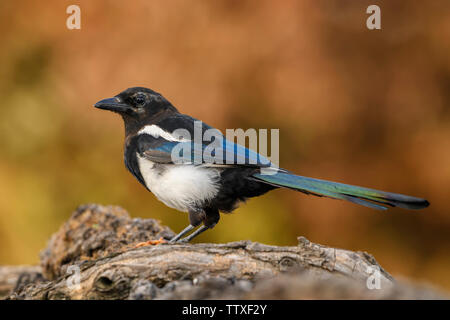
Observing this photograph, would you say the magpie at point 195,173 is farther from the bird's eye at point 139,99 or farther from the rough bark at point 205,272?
the rough bark at point 205,272

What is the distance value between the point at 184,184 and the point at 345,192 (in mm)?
940

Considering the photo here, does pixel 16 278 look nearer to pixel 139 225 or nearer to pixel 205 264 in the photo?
pixel 139 225

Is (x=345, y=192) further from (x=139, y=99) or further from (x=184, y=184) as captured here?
(x=139, y=99)

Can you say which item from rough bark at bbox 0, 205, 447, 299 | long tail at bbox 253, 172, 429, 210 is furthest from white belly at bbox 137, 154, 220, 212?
rough bark at bbox 0, 205, 447, 299

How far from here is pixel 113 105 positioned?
3.41 meters

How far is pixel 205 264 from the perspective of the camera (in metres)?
2.43

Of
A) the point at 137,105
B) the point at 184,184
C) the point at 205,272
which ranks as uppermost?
the point at 137,105

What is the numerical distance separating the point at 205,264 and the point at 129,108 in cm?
140

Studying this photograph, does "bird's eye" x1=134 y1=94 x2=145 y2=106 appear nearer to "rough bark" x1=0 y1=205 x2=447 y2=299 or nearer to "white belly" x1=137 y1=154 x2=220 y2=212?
"white belly" x1=137 y1=154 x2=220 y2=212

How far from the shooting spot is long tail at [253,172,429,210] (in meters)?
2.28

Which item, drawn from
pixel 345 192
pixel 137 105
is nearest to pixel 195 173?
pixel 137 105

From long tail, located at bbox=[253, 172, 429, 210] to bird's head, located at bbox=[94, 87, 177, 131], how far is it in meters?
0.93

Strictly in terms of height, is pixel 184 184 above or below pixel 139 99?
below
